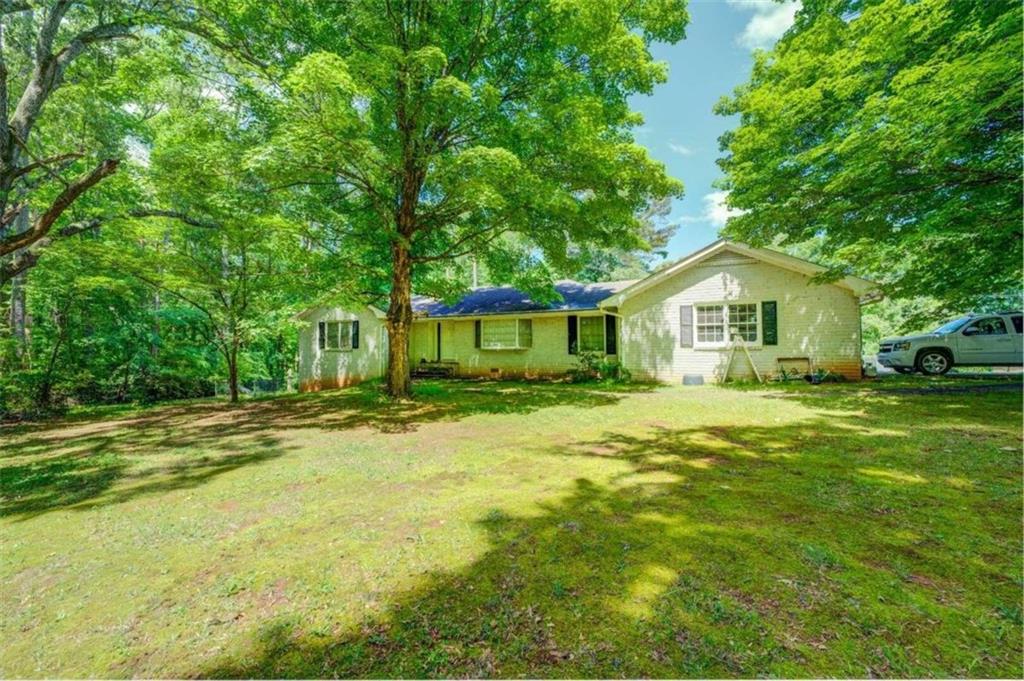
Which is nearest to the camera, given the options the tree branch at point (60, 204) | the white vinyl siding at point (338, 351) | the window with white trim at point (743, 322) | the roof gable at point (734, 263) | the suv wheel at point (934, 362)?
the tree branch at point (60, 204)

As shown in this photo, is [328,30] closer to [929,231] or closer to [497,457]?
[497,457]

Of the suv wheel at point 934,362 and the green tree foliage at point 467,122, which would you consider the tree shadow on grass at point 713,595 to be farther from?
the suv wheel at point 934,362

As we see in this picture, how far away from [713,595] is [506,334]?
15272mm

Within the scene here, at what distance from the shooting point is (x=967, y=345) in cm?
1203

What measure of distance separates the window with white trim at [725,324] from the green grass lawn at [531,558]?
282 inches

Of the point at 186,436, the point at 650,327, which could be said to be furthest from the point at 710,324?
the point at 186,436

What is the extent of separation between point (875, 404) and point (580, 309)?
904 cm

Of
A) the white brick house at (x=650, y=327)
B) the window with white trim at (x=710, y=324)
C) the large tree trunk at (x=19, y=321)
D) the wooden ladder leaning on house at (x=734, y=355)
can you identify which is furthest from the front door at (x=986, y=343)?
the large tree trunk at (x=19, y=321)

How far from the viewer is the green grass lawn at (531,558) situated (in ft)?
6.80

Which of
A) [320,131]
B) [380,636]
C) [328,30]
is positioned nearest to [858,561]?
[380,636]

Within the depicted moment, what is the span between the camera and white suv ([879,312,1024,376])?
11469 millimetres

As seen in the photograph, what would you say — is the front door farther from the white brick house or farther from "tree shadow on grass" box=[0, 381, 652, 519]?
"tree shadow on grass" box=[0, 381, 652, 519]

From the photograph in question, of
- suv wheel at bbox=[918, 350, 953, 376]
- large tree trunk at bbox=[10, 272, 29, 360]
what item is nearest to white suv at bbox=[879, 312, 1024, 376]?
suv wheel at bbox=[918, 350, 953, 376]

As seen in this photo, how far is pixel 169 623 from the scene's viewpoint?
2.37 metres
